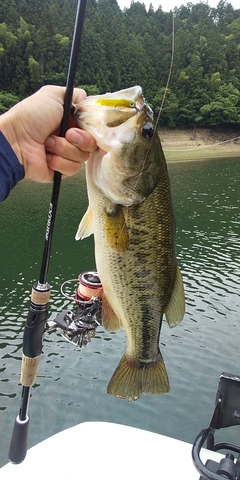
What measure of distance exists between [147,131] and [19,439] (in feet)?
6.05

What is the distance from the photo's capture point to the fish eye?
181 centimetres

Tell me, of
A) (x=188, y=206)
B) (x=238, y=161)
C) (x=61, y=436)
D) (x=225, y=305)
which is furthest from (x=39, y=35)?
(x=61, y=436)

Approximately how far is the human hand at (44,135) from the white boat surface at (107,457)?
2.36 meters

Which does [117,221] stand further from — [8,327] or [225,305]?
[225,305]

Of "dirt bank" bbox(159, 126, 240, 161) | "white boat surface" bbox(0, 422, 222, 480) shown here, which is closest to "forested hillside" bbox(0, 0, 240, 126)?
"dirt bank" bbox(159, 126, 240, 161)

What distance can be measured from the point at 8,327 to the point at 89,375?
2.78 meters

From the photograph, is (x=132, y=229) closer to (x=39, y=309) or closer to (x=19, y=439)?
(x=39, y=309)

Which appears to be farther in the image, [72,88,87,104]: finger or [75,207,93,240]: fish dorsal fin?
[75,207,93,240]: fish dorsal fin

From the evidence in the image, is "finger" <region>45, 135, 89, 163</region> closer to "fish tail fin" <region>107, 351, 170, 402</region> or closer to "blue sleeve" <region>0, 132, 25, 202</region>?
"blue sleeve" <region>0, 132, 25, 202</region>

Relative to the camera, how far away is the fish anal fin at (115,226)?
1907 millimetres

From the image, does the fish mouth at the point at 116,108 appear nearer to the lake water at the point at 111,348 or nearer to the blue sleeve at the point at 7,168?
the blue sleeve at the point at 7,168

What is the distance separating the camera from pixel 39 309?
2207 mm

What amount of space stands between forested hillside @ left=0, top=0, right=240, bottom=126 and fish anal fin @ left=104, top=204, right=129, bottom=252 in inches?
1922

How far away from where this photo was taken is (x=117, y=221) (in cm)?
192
